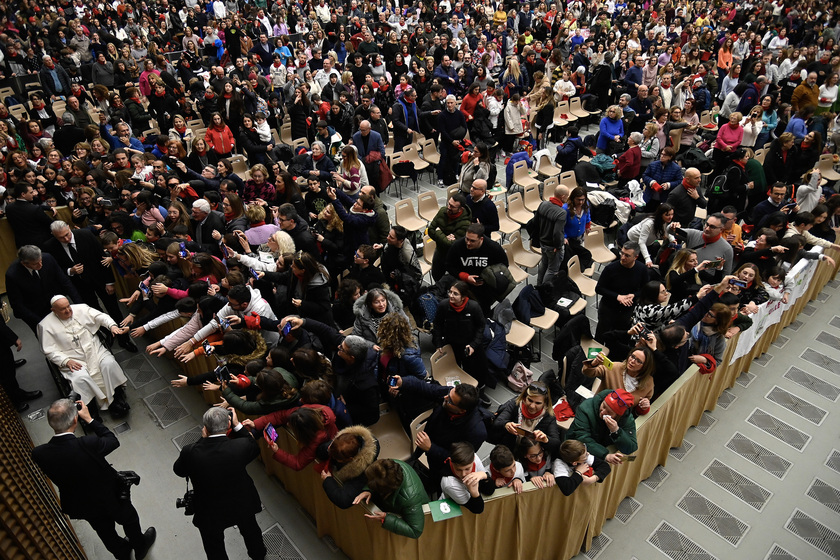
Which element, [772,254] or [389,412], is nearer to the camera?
[389,412]

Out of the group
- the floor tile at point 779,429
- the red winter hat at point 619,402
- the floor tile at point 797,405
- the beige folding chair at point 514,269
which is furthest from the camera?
the beige folding chair at point 514,269

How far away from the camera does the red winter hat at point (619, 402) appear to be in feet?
12.8

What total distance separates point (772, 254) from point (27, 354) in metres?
8.73

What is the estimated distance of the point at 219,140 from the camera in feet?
28.9

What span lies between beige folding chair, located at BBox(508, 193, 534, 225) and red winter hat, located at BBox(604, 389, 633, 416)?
4.58 meters

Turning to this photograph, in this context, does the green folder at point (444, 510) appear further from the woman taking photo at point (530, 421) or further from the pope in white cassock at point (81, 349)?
the pope in white cassock at point (81, 349)

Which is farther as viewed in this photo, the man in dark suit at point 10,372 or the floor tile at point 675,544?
the man in dark suit at point 10,372

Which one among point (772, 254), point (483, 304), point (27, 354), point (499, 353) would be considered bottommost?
point (27, 354)

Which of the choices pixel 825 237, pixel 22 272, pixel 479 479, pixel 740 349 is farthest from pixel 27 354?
pixel 825 237

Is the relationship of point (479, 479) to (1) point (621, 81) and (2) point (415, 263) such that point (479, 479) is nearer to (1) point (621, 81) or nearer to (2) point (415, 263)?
(2) point (415, 263)

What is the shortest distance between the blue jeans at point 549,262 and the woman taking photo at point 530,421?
8.56 ft

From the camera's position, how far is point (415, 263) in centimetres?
614

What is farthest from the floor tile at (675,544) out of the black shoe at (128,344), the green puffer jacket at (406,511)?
the black shoe at (128,344)

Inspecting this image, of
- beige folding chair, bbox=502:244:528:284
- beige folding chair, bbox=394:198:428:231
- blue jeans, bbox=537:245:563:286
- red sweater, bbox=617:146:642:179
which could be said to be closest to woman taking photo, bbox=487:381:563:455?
blue jeans, bbox=537:245:563:286
